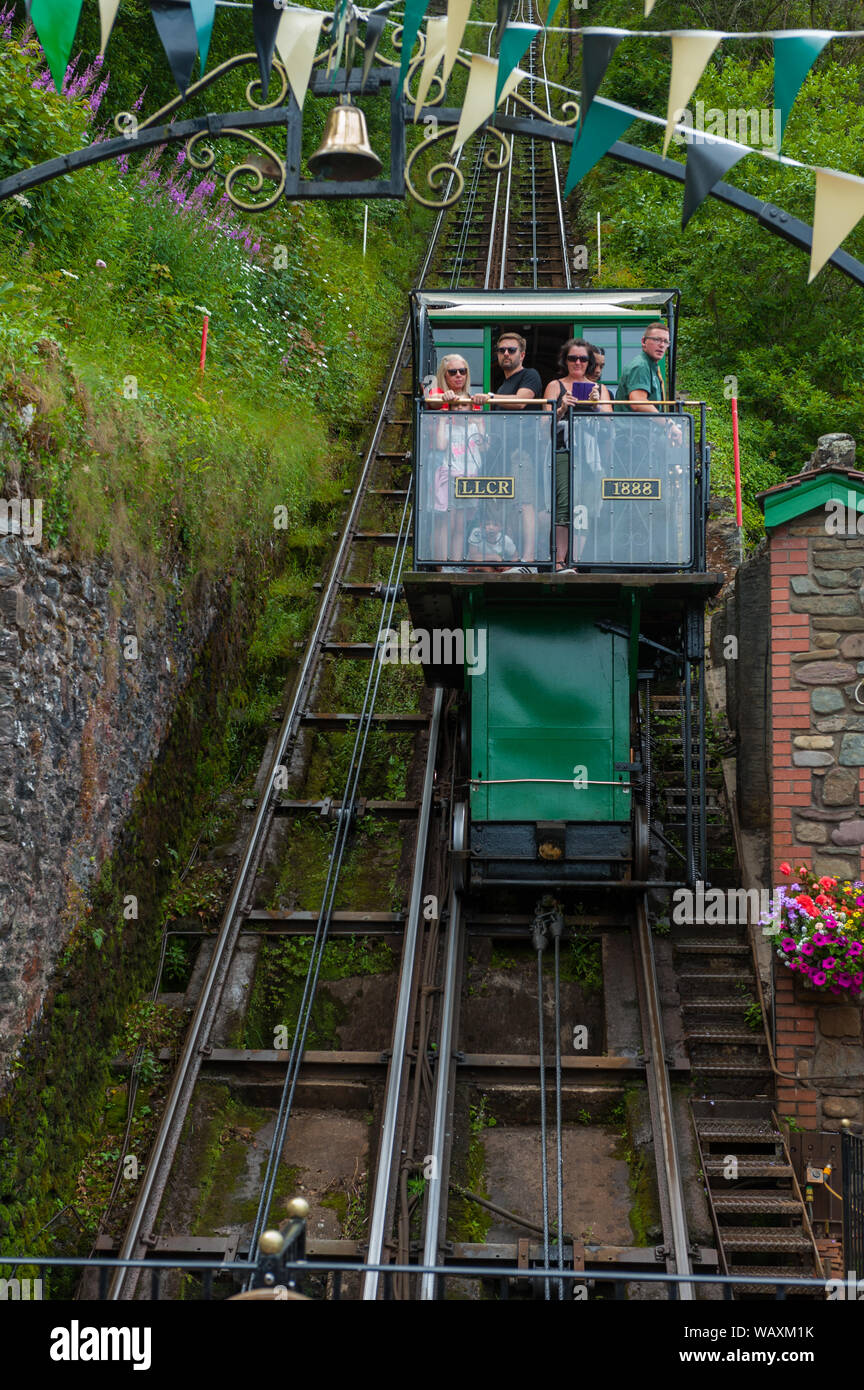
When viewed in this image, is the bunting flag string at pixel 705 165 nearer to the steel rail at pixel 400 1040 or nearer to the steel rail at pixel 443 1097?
the steel rail at pixel 400 1040

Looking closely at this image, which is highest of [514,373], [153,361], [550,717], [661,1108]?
[153,361]

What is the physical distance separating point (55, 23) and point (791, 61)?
2.78 m

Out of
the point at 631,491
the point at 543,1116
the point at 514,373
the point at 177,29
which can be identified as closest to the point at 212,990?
the point at 543,1116

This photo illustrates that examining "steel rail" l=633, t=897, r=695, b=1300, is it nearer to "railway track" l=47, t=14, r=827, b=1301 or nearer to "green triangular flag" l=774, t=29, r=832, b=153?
"railway track" l=47, t=14, r=827, b=1301

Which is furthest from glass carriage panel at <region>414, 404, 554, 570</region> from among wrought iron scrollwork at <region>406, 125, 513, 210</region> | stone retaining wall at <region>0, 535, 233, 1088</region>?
wrought iron scrollwork at <region>406, 125, 513, 210</region>

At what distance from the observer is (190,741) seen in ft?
32.0

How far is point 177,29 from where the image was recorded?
516cm

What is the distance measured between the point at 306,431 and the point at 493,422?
678 centimetres

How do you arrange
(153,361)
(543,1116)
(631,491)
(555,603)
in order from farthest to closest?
(153,361) < (555,603) < (631,491) < (543,1116)

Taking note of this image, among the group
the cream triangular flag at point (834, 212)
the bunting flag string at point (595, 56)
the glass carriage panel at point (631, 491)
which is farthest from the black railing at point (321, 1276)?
the bunting flag string at point (595, 56)

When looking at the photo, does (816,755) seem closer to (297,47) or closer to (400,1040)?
(400,1040)

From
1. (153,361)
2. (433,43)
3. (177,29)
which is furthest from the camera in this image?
(153,361)

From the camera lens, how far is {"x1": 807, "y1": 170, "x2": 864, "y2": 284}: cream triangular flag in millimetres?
4309
